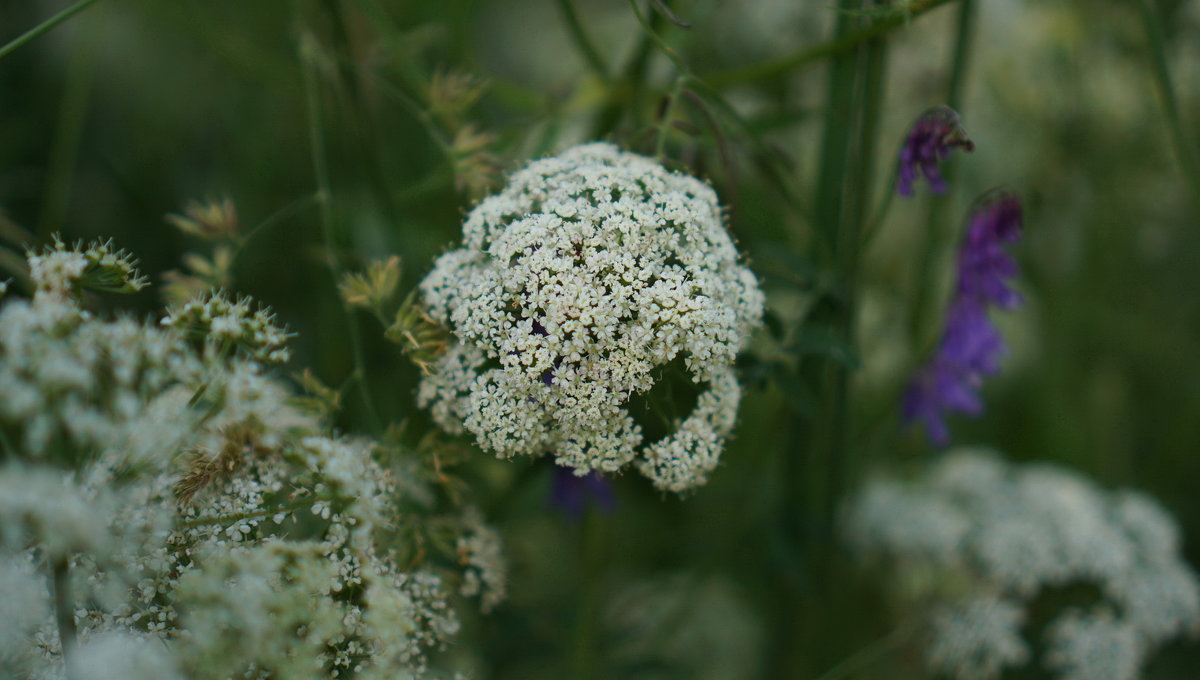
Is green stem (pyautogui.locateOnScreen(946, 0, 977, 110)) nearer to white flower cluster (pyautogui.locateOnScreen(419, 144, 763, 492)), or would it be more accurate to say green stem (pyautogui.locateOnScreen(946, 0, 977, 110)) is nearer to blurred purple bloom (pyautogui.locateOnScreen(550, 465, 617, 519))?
white flower cluster (pyautogui.locateOnScreen(419, 144, 763, 492))

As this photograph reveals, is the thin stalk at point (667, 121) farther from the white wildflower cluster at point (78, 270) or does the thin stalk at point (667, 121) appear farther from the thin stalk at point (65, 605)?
the thin stalk at point (65, 605)

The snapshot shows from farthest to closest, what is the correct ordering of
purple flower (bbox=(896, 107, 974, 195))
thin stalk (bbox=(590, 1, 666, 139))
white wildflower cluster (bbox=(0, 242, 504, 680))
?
thin stalk (bbox=(590, 1, 666, 139)), purple flower (bbox=(896, 107, 974, 195)), white wildflower cluster (bbox=(0, 242, 504, 680))

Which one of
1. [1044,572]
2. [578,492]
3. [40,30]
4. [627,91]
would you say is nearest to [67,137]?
[40,30]

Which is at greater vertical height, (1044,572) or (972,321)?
(972,321)

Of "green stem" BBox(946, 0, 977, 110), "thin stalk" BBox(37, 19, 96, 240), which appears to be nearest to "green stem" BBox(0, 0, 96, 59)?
"thin stalk" BBox(37, 19, 96, 240)

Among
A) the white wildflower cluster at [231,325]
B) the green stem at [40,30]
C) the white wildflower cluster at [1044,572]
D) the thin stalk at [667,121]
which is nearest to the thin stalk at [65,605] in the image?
the white wildflower cluster at [231,325]

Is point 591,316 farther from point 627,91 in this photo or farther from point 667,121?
point 627,91

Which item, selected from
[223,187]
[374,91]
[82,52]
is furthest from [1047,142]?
[82,52]
